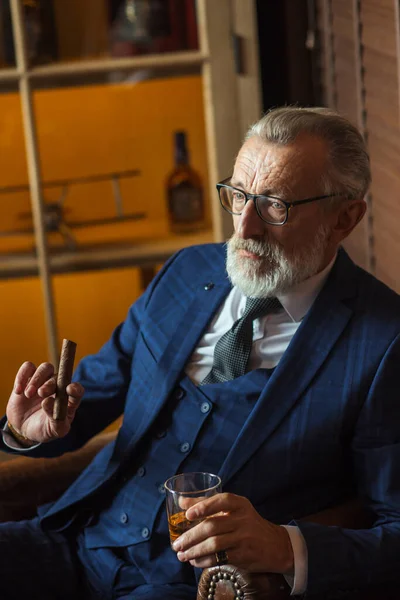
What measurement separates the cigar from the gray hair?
53 cm

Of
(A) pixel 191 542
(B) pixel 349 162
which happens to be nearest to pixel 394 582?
(A) pixel 191 542

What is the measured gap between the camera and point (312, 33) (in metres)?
2.65

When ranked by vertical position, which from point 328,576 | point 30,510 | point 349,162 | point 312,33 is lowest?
point 30,510

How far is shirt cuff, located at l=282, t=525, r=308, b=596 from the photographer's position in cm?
131

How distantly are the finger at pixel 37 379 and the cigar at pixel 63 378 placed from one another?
0.08 metres

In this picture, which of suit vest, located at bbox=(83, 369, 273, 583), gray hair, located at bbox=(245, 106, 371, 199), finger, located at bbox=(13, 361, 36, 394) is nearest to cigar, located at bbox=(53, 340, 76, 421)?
finger, located at bbox=(13, 361, 36, 394)

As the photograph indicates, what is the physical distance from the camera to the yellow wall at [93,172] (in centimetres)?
263

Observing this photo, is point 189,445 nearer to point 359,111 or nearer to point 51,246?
point 359,111

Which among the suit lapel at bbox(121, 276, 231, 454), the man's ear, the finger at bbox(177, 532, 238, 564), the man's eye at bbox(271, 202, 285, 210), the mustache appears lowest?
the finger at bbox(177, 532, 238, 564)

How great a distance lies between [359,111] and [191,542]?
1288mm

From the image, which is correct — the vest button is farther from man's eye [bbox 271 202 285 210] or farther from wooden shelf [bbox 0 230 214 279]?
wooden shelf [bbox 0 230 214 279]

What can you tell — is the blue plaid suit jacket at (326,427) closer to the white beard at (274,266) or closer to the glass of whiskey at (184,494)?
the white beard at (274,266)

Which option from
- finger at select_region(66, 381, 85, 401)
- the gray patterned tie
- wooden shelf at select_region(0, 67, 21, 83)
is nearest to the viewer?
finger at select_region(66, 381, 85, 401)

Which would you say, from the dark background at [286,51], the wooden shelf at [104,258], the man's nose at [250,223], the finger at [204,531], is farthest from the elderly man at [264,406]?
the dark background at [286,51]
